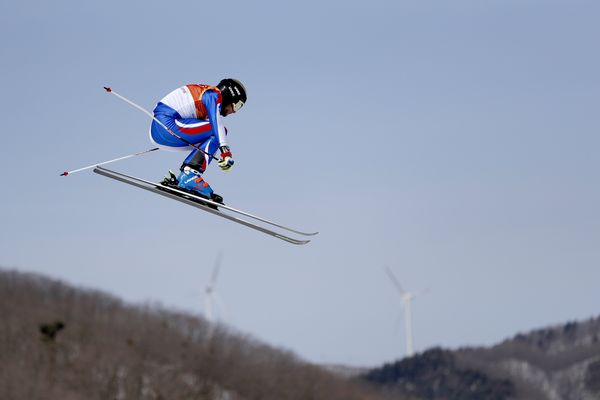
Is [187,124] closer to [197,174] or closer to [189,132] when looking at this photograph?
[189,132]

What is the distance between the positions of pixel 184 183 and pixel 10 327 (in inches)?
6491

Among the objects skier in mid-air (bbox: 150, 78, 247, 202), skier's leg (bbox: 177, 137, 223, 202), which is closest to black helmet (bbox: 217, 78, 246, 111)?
skier in mid-air (bbox: 150, 78, 247, 202)

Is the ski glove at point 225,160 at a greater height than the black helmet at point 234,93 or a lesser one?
lesser

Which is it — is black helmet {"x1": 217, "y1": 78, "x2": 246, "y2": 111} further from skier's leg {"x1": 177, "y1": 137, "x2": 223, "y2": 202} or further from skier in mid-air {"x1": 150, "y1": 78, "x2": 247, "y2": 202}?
skier's leg {"x1": 177, "y1": 137, "x2": 223, "y2": 202}

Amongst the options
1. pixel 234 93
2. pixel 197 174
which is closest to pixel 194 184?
pixel 197 174

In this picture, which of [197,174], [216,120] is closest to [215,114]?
[216,120]

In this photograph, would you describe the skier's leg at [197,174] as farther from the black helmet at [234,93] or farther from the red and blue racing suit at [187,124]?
the black helmet at [234,93]

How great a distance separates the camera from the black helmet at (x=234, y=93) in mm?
25625

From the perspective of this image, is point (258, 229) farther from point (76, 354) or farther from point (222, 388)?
point (222, 388)

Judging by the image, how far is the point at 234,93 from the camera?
84.1 feet

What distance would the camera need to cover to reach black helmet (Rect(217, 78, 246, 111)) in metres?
25.6

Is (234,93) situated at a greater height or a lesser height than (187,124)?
greater

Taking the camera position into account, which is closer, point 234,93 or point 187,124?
point 234,93

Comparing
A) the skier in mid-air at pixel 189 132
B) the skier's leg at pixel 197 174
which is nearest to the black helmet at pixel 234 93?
the skier in mid-air at pixel 189 132
